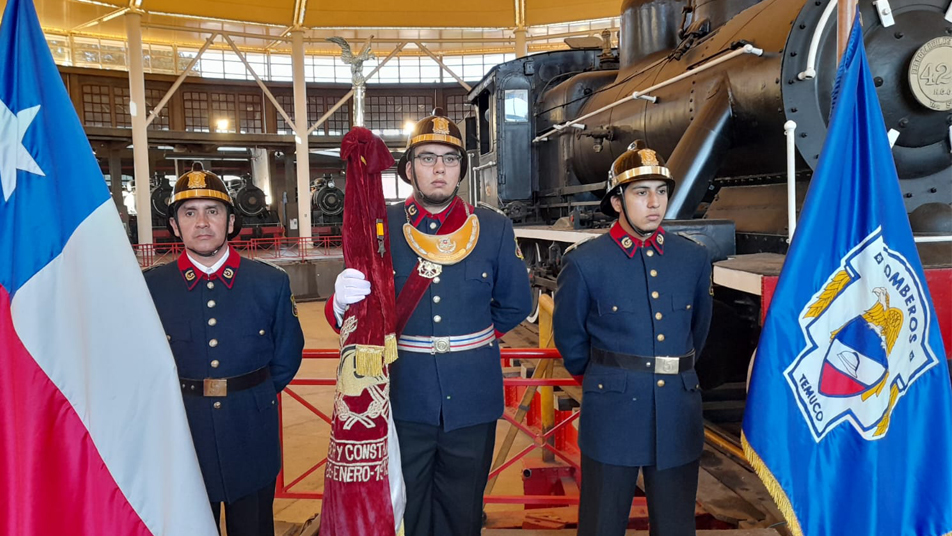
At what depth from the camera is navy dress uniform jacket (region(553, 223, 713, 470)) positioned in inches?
86.5

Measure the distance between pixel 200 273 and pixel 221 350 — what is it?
0.92 ft

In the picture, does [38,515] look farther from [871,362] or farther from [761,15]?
[761,15]

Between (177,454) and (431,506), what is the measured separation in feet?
3.21

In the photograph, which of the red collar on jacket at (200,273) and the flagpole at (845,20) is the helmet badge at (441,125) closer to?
the red collar on jacket at (200,273)

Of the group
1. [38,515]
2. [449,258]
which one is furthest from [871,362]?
[38,515]

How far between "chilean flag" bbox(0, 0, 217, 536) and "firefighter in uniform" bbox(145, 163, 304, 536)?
0.53 m

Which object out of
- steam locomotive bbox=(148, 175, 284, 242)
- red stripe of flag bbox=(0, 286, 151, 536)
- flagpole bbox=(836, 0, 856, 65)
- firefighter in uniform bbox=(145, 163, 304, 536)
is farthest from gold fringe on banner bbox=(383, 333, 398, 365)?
steam locomotive bbox=(148, 175, 284, 242)

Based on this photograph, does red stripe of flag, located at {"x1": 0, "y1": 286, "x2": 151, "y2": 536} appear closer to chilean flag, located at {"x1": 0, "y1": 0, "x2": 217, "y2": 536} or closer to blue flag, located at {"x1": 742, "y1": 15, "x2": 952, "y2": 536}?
chilean flag, located at {"x1": 0, "y1": 0, "x2": 217, "y2": 536}

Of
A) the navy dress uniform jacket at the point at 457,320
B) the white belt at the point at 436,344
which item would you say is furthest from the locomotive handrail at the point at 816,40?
the white belt at the point at 436,344

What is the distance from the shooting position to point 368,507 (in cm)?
186

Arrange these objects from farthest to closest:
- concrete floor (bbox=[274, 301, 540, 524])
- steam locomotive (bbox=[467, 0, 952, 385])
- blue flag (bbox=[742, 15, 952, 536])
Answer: concrete floor (bbox=[274, 301, 540, 524]), steam locomotive (bbox=[467, 0, 952, 385]), blue flag (bbox=[742, 15, 952, 536])

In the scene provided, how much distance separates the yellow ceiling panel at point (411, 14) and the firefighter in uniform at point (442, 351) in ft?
Result: 47.3

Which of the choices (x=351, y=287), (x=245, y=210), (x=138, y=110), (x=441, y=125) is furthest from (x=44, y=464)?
(x=245, y=210)

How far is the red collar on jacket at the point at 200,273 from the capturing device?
7.19ft
